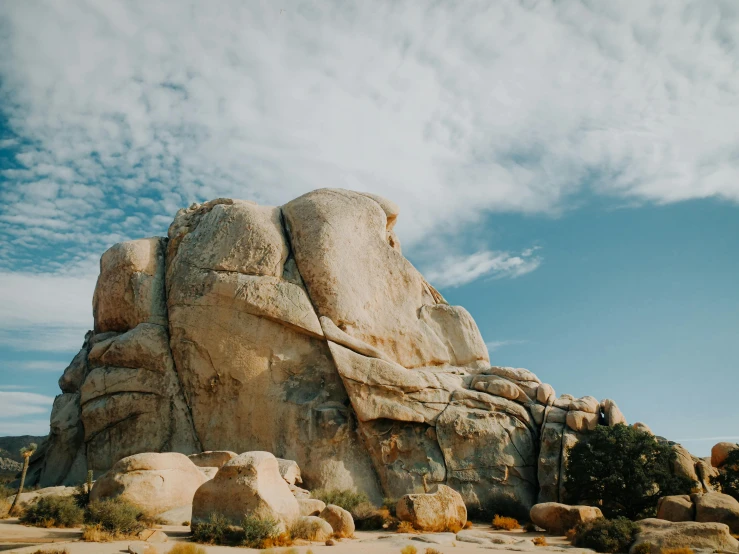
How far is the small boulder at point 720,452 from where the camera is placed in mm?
22281

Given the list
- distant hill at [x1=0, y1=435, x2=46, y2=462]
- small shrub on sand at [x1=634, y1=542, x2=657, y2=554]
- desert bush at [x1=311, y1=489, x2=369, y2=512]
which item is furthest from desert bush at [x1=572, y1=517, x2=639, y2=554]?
distant hill at [x1=0, y1=435, x2=46, y2=462]

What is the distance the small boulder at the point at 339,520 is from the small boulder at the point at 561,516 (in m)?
5.98

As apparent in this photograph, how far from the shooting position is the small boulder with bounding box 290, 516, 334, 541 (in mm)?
13586

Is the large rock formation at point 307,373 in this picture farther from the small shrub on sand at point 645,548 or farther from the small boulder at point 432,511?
the small shrub on sand at point 645,548

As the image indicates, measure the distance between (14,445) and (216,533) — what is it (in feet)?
100

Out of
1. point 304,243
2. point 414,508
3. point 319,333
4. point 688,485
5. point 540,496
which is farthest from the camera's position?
point 304,243

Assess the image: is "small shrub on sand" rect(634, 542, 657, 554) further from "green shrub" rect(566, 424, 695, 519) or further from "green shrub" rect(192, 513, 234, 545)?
"green shrub" rect(192, 513, 234, 545)

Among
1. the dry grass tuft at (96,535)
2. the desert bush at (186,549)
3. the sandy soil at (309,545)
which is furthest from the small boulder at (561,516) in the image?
the dry grass tuft at (96,535)

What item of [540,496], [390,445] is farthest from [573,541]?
[390,445]

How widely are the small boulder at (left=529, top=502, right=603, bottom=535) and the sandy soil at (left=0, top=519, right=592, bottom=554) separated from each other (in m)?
0.75

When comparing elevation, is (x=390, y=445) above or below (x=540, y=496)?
above

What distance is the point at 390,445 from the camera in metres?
21.9

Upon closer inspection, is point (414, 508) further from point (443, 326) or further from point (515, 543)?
point (443, 326)

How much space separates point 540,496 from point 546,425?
246 cm
